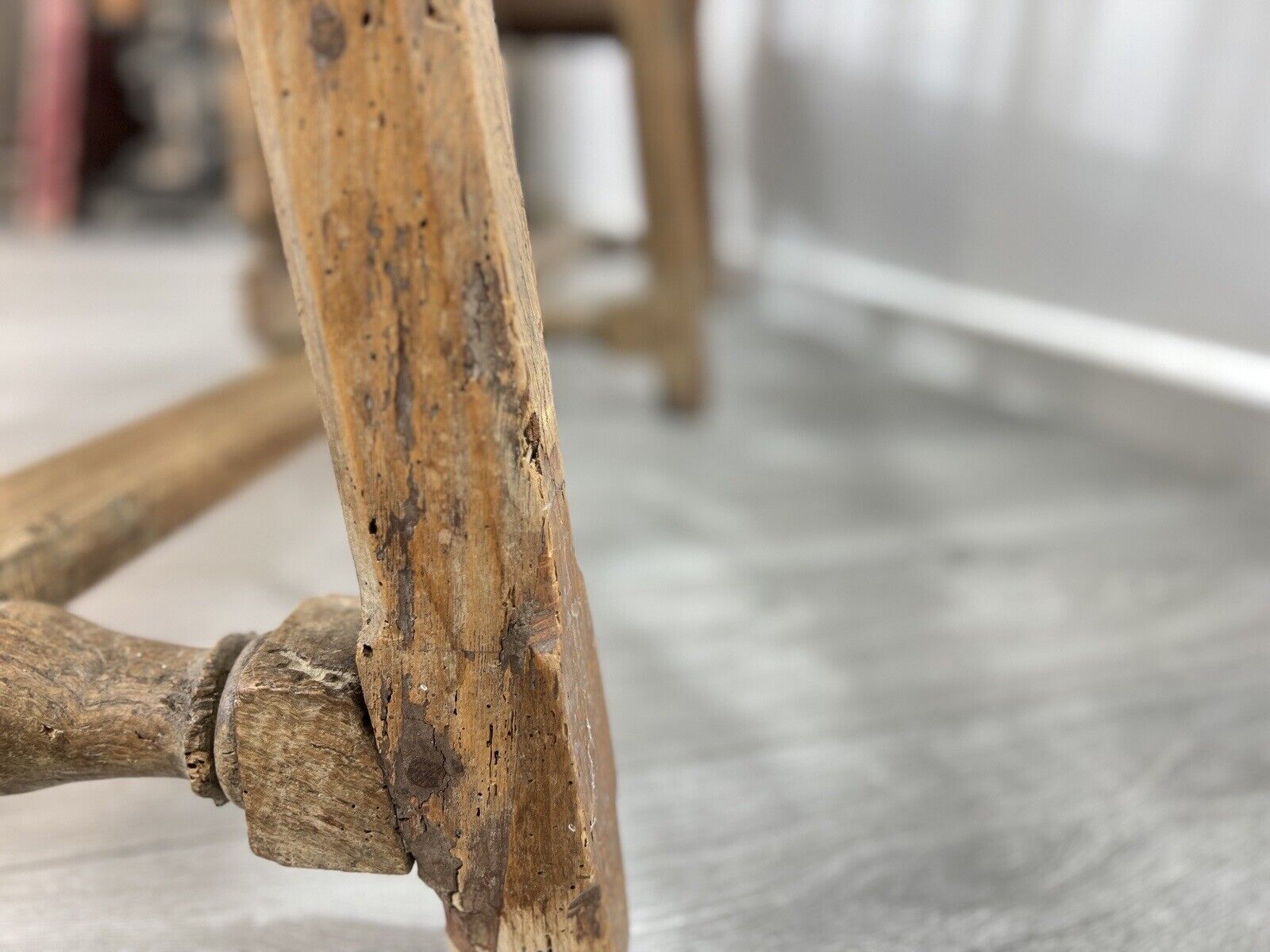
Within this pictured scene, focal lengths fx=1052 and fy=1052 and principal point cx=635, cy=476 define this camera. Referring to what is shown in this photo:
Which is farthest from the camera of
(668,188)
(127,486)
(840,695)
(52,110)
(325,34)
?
(52,110)

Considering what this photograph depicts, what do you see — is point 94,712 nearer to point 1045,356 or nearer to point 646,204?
point 646,204

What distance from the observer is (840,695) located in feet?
1.87

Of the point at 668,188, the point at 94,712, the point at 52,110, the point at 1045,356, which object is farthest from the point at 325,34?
the point at 52,110

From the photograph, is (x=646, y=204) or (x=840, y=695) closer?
(x=840, y=695)

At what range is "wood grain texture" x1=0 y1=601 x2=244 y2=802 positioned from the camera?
0.94 ft

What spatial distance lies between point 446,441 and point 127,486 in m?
0.24

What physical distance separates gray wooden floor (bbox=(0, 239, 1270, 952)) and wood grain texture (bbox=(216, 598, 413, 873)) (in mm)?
104

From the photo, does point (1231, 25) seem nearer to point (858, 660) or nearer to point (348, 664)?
point (858, 660)

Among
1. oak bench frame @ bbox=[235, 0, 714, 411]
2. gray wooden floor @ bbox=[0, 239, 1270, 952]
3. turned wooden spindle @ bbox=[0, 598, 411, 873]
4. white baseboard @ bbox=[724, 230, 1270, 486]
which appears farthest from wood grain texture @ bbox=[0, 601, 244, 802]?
white baseboard @ bbox=[724, 230, 1270, 486]

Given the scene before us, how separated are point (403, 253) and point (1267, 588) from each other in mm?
683

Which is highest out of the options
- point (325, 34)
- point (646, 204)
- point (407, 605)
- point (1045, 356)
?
point (325, 34)

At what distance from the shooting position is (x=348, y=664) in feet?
0.91

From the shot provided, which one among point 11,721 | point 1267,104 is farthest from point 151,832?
point 1267,104

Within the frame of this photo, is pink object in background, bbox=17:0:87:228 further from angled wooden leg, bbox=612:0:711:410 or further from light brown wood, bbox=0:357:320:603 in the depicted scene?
light brown wood, bbox=0:357:320:603
